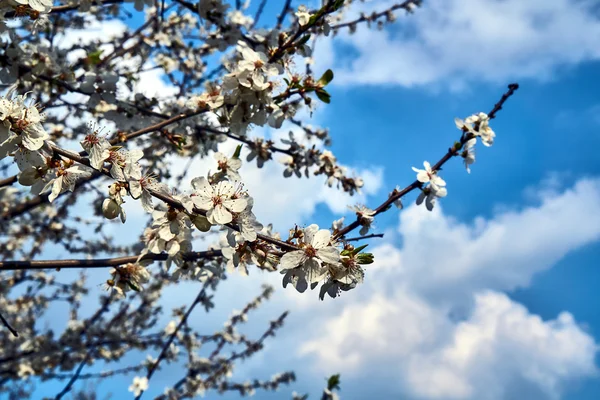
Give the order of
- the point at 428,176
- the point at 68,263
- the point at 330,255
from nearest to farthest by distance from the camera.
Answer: the point at 330,255 < the point at 68,263 < the point at 428,176

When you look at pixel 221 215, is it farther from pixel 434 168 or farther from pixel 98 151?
pixel 434 168

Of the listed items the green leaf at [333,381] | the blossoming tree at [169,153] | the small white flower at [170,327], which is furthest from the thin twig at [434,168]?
the small white flower at [170,327]

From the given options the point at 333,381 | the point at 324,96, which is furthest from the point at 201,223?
the point at 333,381

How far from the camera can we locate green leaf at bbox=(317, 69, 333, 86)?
2.71 m

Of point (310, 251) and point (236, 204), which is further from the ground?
point (236, 204)

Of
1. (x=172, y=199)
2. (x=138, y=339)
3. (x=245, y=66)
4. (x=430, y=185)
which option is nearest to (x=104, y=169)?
(x=172, y=199)

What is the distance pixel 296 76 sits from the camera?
2.77m

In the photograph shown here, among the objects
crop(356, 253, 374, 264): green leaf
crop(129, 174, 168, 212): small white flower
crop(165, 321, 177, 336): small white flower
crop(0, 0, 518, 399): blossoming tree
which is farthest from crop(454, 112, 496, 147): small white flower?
crop(165, 321, 177, 336): small white flower

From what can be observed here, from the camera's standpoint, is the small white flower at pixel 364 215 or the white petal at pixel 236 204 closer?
the white petal at pixel 236 204

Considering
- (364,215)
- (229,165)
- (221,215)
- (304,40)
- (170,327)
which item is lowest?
(221,215)

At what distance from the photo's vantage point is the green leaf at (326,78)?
2.71 metres

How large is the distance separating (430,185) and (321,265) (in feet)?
4.43

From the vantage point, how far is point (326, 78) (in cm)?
272

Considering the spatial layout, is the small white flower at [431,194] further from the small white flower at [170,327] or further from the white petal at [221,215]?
the small white flower at [170,327]
